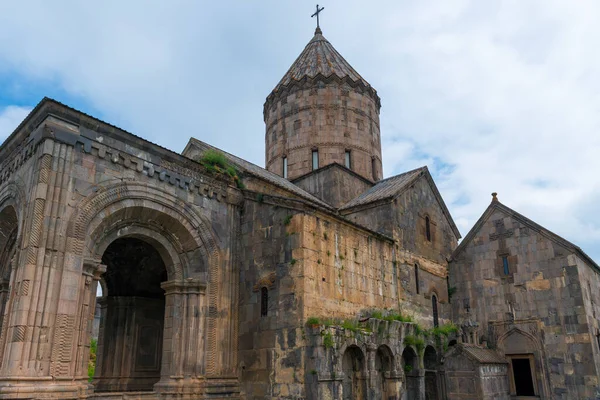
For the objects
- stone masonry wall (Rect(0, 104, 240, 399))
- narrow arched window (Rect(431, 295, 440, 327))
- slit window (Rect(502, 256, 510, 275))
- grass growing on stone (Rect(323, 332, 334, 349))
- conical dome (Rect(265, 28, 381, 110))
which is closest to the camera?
stone masonry wall (Rect(0, 104, 240, 399))

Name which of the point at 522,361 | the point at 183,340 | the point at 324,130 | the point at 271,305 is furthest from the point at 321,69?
the point at 183,340

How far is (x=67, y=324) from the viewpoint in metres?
8.88

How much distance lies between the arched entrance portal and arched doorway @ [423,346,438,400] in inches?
307

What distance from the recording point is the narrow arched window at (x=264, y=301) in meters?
11.4

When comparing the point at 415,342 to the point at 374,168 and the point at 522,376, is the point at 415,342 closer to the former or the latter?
the point at 522,376

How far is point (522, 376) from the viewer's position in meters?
15.4

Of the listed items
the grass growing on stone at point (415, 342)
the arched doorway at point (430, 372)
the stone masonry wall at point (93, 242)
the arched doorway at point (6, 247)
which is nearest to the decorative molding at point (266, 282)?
the stone masonry wall at point (93, 242)

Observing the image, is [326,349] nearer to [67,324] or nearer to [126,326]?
[67,324]

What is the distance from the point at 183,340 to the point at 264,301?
6.55ft

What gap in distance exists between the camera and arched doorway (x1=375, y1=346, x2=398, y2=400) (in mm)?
12539

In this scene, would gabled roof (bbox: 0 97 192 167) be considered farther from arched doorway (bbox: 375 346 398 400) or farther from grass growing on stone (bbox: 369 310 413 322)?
arched doorway (bbox: 375 346 398 400)

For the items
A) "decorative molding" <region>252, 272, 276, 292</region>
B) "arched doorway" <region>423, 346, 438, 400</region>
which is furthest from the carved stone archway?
"arched doorway" <region>423, 346, 438, 400</region>

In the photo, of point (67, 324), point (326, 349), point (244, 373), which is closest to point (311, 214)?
point (326, 349)

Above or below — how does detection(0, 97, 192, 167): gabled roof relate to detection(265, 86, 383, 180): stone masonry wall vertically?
below
